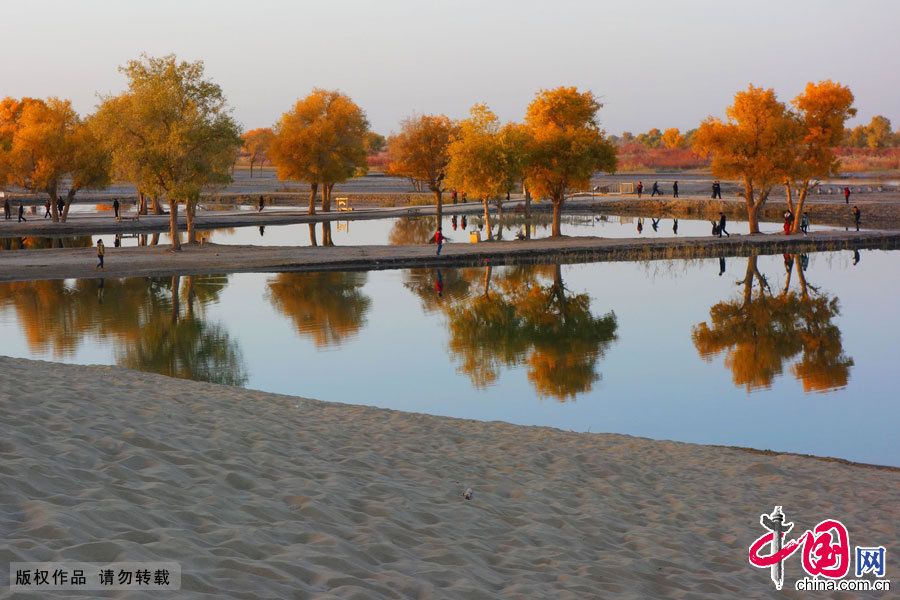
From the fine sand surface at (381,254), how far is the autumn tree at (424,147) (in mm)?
17057

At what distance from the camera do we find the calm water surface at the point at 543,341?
65.2 feet

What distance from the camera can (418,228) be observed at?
69.1 metres

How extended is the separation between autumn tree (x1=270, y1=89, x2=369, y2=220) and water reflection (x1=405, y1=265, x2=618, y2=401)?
30.4m

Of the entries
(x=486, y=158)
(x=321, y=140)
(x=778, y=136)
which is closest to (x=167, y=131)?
(x=486, y=158)

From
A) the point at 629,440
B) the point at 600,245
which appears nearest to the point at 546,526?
the point at 629,440

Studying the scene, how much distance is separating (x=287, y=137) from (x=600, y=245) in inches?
1215

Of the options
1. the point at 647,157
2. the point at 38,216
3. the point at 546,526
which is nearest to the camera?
the point at 546,526

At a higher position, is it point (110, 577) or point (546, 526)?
point (110, 577)

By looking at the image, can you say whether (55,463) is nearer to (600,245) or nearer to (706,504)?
(706,504)

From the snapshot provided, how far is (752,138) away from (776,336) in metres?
28.5

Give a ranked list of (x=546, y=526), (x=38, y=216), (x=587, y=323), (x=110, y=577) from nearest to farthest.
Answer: (x=110, y=577)
(x=546, y=526)
(x=587, y=323)
(x=38, y=216)

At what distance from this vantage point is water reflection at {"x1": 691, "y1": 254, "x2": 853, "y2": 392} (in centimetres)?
2412

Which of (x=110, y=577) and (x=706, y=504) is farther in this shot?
(x=706, y=504)

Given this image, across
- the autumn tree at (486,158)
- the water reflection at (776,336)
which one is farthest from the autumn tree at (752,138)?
the water reflection at (776,336)
